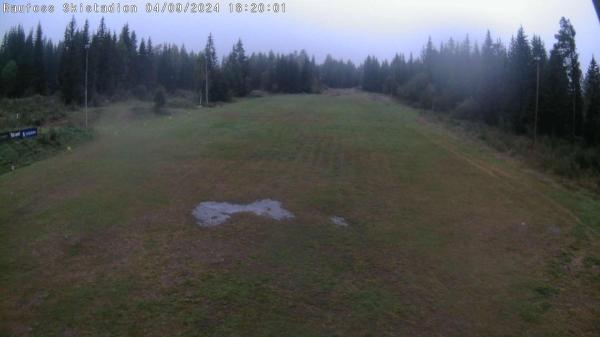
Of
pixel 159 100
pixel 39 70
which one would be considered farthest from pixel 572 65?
pixel 39 70

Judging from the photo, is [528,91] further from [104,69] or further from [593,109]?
[104,69]

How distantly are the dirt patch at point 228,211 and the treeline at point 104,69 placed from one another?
46.2 m

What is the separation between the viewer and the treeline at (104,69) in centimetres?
6538

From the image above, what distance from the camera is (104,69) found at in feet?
232

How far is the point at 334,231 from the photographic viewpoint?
50.2 ft

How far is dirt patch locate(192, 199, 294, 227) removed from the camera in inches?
613

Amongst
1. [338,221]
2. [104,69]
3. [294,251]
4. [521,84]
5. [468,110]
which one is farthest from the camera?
[104,69]

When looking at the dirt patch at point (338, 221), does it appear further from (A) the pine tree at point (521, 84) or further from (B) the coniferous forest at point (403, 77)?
(A) the pine tree at point (521, 84)

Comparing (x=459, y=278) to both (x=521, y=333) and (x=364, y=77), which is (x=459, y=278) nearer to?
(x=521, y=333)

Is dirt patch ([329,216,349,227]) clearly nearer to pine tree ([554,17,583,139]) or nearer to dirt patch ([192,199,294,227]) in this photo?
dirt patch ([192,199,294,227])

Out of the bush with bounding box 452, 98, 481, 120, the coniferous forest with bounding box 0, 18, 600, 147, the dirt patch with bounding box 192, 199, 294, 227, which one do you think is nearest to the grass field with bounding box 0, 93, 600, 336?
the dirt patch with bounding box 192, 199, 294, 227

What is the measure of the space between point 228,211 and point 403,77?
89.5 meters

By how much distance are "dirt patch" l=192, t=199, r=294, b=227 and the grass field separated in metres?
0.46

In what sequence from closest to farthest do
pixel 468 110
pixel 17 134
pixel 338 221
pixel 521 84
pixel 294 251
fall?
1. pixel 294 251
2. pixel 338 221
3. pixel 17 134
4. pixel 521 84
5. pixel 468 110
